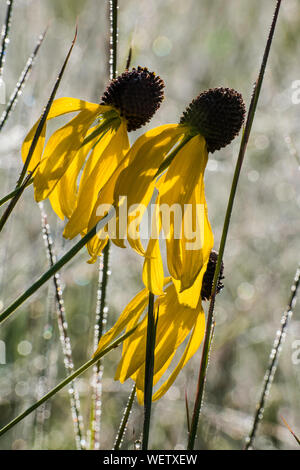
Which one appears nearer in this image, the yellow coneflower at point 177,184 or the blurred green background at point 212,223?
the yellow coneflower at point 177,184

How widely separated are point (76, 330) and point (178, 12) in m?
1.02

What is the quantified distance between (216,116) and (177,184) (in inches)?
3.4

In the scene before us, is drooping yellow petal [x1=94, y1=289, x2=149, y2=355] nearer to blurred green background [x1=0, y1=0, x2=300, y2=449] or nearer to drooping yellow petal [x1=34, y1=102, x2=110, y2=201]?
drooping yellow petal [x1=34, y1=102, x2=110, y2=201]

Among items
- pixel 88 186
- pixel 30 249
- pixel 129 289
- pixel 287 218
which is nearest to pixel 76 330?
pixel 129 289

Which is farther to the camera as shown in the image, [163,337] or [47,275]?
[163,337]

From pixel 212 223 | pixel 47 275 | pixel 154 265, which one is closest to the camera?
pixel 47 275

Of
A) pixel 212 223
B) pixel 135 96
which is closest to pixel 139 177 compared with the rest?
pixel 135 96

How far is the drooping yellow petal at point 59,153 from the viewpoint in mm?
445

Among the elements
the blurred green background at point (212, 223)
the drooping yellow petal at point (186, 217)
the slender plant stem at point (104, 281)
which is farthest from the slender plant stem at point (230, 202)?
the blurred green background at point (212, 223)

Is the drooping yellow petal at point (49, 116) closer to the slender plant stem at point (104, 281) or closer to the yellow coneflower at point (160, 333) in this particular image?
the slender plant stem at point (104, 281)

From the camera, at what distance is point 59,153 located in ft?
1.49

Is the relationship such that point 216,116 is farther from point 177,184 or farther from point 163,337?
point 163,337

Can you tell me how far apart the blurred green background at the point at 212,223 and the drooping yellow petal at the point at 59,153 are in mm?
432

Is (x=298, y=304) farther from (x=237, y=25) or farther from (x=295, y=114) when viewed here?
(x=237, y=25)
